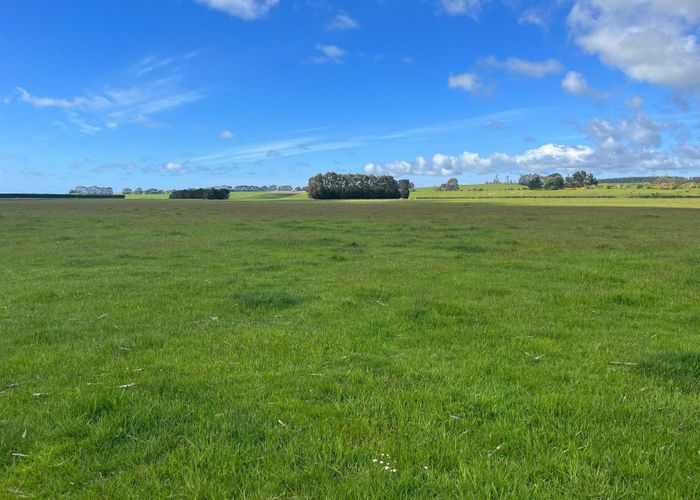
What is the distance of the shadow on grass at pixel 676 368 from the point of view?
6.46m

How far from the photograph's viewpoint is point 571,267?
1695cm

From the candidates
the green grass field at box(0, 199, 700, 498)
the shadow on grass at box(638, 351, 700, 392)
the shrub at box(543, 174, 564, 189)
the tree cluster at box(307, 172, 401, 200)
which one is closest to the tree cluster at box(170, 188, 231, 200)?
the tree cluster at box(307, 172, 401, 200)

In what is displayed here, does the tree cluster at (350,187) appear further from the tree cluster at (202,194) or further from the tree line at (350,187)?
the tree cluster at (202,194)

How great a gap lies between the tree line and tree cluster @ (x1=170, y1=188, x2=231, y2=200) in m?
28.3

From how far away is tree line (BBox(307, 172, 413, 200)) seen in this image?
15675 centimetres

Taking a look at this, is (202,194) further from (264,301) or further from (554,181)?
(264,301)

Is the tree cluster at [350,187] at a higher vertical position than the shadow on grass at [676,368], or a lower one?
higher

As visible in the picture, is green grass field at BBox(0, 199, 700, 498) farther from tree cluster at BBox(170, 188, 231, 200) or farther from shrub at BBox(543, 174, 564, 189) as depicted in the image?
shrub at BBox(543, 174, 564, 189)

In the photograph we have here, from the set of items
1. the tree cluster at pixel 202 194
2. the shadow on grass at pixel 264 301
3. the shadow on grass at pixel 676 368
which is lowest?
the shadow on grass at pixel 676 368

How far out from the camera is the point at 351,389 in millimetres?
6324

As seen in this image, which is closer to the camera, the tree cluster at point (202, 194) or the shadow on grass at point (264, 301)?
the shadow on grass at point (264, 301)

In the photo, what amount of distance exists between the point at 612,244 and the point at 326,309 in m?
19.7

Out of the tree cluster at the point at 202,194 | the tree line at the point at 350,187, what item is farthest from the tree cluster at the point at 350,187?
the tree cluster at the point at 202,194

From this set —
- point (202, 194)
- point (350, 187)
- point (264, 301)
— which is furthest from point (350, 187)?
point (264, 301)
